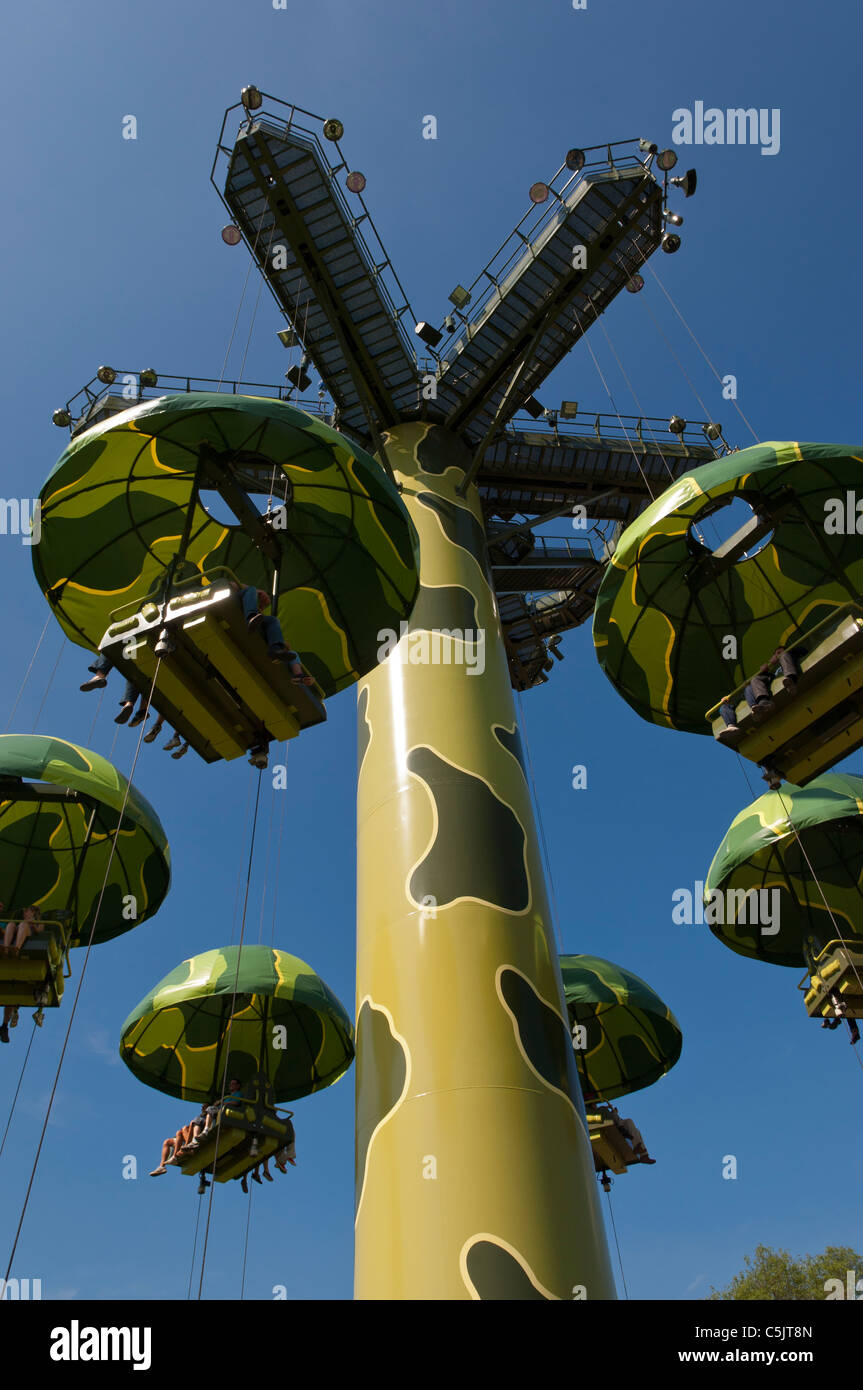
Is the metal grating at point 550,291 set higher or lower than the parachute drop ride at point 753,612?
higher

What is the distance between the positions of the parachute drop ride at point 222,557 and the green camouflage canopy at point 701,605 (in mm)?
3162

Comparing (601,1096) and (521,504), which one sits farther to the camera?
(521,504)

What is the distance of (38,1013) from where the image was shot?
15742 mm

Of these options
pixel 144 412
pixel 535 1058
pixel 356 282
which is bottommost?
pixel 535 1058

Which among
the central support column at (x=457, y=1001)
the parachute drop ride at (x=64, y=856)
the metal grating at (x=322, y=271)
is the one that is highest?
the metal grating at (x=322, y=271)

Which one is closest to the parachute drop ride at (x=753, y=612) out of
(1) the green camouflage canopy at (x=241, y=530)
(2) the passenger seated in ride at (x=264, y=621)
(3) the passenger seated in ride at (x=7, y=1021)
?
(1) the green camouflage canopy at (x=241, y=530)

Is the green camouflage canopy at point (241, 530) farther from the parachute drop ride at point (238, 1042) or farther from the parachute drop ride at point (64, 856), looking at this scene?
the parachute drop ride at point (238, 1042)

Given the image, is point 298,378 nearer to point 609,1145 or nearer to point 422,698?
point 422,698

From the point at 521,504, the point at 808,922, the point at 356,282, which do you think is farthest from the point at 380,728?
the point at 521,504

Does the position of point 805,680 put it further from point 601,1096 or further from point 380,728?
point 601,1096

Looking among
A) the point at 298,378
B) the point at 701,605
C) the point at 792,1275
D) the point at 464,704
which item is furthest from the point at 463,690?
the point at 792,1275

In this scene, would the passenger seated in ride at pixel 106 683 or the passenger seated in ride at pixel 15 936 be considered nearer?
the passenger seated in ride at pixel 106 683

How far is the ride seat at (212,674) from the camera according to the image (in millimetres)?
11086
